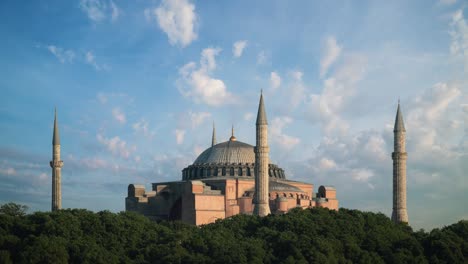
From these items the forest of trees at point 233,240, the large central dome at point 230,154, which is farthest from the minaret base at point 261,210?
the large central dome at point 230,154

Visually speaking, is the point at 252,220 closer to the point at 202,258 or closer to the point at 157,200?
the point at 202,258

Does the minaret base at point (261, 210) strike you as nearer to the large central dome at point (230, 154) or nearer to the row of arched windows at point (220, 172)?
the row of arched windows at point (220, 172)

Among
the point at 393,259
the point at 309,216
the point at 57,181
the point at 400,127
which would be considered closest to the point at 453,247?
the point at 393,259

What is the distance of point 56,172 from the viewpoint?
176 ft

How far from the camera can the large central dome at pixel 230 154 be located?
5881 cm

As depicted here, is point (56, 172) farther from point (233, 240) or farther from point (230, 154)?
point (233, 240)

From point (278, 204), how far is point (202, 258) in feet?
55.2

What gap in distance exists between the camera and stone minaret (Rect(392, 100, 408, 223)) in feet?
161

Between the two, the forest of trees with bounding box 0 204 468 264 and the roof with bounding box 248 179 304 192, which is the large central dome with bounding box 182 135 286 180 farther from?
the forest of trees with bounding box 0 204 468 264

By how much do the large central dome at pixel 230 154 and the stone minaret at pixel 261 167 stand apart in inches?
402

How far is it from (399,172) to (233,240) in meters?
17.7

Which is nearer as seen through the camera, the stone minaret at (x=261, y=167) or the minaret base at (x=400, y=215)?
the stone minaret at (x=261, y=167)

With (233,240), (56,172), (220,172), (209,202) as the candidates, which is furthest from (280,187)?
(233,240)

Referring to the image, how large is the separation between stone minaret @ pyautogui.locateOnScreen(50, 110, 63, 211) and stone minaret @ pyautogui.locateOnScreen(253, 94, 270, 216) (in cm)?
1577
